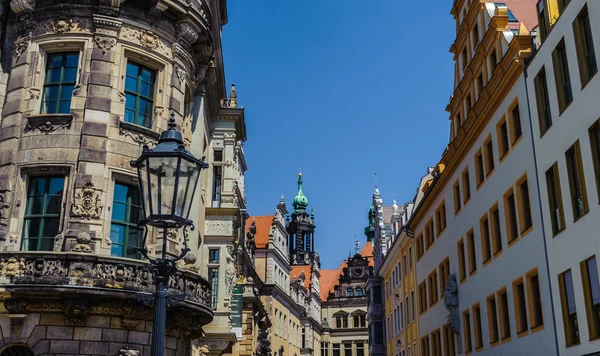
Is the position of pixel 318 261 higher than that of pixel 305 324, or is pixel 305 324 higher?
pixel 318 261

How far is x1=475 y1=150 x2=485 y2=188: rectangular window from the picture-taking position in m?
25.2

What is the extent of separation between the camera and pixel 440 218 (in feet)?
106

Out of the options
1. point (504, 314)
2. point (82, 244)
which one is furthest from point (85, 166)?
point (504, 314)

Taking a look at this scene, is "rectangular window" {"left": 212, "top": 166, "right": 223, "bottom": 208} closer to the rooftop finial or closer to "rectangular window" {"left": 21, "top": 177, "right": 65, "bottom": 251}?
the rooftop finial

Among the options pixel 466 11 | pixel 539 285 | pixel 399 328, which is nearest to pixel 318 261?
pixel 399 328

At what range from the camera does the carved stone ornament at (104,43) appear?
1862cm

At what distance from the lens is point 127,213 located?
60.0 ft

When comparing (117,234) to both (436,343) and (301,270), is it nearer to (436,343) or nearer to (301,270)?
(436,343)

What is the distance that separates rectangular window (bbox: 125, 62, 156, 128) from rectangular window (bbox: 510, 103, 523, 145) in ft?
38.3

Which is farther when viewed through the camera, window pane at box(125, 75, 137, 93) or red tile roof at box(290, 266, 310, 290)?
red tile roof at box(290, 266, 310, 290)

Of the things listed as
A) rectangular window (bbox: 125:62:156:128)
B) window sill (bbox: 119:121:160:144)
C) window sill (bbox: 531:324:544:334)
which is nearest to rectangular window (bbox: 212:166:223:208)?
rectangular window (bbox: 125:62:156:128)

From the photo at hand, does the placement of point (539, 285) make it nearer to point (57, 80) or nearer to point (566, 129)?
point (566, 129)

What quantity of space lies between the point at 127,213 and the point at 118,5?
19.9 ft

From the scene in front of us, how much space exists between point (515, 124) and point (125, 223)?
1288cm
